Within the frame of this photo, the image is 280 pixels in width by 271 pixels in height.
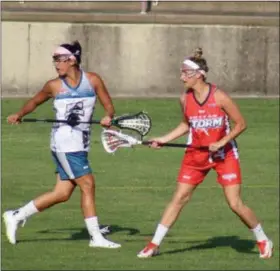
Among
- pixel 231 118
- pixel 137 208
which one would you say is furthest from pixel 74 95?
pixel 137 208

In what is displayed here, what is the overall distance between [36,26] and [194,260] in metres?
14.6

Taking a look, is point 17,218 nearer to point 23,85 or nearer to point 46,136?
point 46,136

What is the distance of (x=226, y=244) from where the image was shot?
14.1 m

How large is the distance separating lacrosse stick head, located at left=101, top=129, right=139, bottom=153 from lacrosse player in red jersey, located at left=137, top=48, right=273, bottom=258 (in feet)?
1.66

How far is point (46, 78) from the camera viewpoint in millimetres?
27250

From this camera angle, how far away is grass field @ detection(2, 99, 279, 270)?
1325 centimetres

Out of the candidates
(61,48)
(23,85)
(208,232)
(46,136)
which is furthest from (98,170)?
(23,85)

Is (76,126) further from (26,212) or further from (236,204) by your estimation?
(236,204)

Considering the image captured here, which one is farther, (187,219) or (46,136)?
(46,136)

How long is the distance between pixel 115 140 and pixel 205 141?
104 cm

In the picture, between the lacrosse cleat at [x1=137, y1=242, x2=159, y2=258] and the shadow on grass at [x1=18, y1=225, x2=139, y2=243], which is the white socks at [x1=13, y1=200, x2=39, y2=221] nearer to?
the shadow on grass at [x1=18, y1=225, x2=139, y2=243]

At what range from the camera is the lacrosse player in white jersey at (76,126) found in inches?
537

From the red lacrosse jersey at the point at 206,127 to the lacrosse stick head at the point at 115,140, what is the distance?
733 millimetres

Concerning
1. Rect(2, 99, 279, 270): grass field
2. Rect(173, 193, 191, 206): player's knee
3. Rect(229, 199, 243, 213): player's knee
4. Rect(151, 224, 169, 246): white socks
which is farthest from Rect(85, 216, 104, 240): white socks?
Rect(229, 199, 243, 213): player's knee
